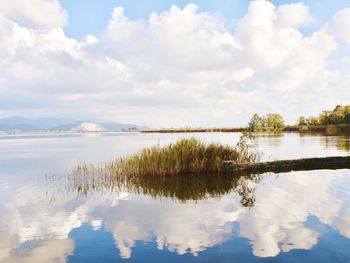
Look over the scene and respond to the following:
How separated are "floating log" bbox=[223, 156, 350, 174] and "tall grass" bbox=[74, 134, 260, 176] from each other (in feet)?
3.37

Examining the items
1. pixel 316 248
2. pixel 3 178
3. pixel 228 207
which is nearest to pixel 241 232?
pixel 316 248

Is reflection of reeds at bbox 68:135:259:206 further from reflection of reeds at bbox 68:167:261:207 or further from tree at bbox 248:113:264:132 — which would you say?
tree at bbox 248:113:264:132

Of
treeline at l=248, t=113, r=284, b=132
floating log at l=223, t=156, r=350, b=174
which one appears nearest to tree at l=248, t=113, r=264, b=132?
treeline at l=248, t=113, r=284, b=132

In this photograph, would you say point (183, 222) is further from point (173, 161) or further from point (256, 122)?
point (256, 122)

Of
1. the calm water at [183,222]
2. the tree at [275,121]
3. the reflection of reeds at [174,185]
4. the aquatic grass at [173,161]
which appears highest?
the tree at [275,121]

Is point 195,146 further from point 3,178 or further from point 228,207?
point 3,178

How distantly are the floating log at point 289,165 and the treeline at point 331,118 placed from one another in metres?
75.4

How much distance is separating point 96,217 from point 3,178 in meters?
16.3

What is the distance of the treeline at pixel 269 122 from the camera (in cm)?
12631

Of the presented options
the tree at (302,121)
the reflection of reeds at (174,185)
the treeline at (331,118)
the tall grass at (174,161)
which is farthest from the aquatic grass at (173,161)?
the tree at (302,121)

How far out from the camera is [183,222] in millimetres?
13156

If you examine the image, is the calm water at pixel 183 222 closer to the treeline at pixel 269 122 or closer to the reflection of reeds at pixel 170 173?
the reflection of reeds at pixel 170 173

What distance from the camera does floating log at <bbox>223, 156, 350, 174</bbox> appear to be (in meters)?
24.9

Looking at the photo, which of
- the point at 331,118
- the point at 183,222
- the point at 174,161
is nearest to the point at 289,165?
the point at 174,161
